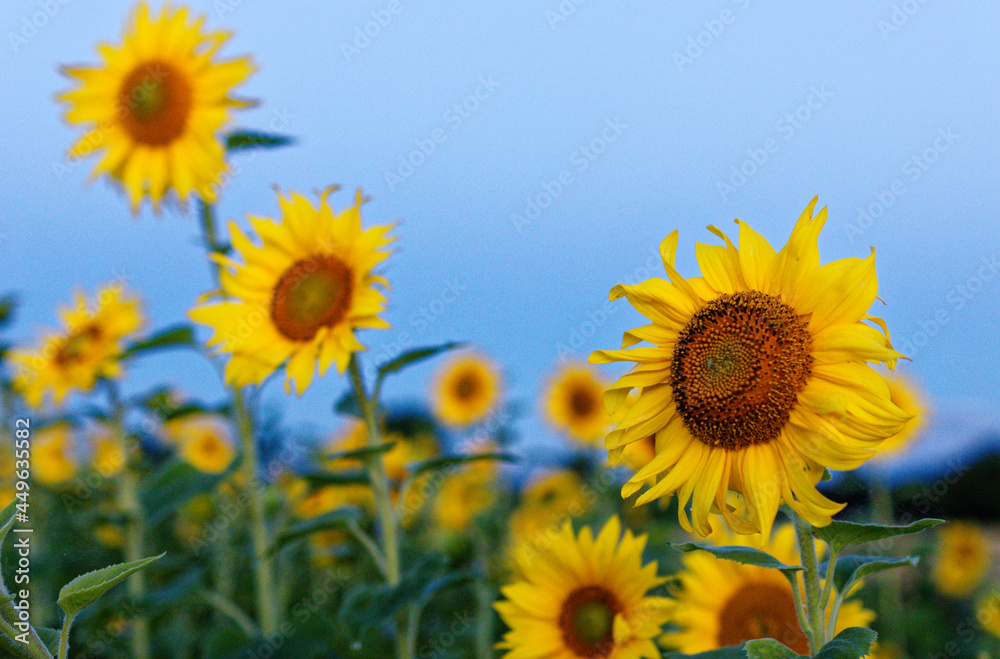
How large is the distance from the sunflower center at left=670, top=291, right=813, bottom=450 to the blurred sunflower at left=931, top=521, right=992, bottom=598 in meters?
5.71

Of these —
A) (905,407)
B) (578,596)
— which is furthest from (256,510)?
(905,407)

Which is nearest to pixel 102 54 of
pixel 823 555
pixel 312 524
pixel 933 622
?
pixel 312 524

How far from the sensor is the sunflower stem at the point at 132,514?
3938 mm

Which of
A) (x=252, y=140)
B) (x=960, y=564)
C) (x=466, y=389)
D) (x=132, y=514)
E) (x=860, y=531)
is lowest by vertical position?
(x=960, y=564)

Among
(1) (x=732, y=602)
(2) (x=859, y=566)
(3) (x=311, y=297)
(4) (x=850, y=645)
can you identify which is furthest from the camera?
(3) (x=311, y=297)

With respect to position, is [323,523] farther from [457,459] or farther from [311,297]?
[311,297]

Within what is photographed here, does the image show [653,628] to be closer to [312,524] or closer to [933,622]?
[312,524]

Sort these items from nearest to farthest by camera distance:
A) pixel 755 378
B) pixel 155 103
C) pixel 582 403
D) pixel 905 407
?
pixel 755 378, pixel 155 103, pixel 905 407, pixel 582 403

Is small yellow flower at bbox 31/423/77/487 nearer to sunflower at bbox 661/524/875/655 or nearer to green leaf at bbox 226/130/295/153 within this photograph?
green leaf at bbox 226/130/295/153

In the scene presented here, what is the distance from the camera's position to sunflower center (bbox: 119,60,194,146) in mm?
3764

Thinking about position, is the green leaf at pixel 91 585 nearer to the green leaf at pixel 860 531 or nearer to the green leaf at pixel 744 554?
the green leaf at pixel 744 554

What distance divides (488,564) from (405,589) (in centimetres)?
155

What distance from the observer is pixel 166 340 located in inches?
139

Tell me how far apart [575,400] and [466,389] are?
101 centimetres
